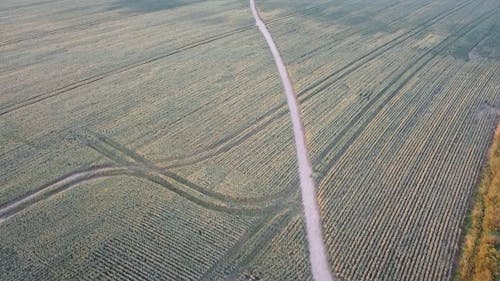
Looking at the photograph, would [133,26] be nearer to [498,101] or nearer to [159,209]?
[159,209]

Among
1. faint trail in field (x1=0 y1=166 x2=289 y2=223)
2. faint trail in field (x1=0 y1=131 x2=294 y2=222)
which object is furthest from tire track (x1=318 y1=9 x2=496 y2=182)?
faint trail in field (x1=0 y1=166 x2=289 y2=223)

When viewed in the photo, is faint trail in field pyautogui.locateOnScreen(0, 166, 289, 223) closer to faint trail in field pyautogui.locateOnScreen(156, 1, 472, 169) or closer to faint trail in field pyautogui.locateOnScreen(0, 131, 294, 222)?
faint trail in field pyautogui.locateOnScreen(0, 131, 294, 222)

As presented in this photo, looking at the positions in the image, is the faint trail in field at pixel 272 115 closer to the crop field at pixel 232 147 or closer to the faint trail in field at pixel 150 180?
the crop field at pixel 232 147

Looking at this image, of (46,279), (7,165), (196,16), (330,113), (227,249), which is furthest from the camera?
(196,16)

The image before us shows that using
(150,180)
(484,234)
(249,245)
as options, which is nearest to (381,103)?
(484,234)

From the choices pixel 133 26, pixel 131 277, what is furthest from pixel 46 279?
pixel 133 26

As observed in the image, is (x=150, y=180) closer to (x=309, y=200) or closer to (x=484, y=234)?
(x=309, y=200)
